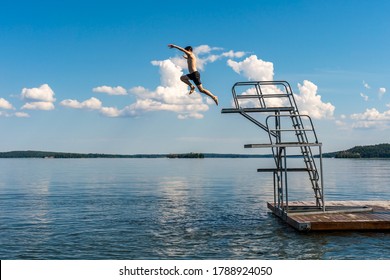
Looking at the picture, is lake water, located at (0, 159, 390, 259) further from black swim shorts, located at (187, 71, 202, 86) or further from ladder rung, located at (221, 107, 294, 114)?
black swim shorts, located at (187, 71, 202, 86)

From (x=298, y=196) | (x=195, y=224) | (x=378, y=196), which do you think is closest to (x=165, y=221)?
(x=195, y=224)

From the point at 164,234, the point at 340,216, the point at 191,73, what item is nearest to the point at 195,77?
the point at 191,73

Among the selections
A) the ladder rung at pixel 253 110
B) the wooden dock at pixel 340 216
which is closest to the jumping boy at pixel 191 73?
the ladder rung at pixel 253 110

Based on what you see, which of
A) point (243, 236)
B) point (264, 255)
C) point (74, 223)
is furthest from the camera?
point (74, 223)

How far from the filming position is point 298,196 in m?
37.2

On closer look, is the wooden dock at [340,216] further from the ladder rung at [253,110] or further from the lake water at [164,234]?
the ladder rung at [253,110]

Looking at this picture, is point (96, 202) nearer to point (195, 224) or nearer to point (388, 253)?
point (195, 224)

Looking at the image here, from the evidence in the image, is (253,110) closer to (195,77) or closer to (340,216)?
(340,216)

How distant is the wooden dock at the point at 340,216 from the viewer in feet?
62.7

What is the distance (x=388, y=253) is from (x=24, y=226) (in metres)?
15.4

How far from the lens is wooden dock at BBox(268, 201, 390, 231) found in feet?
62.7

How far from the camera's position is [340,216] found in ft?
67.8

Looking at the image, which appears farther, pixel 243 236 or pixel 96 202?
pixel 96 202

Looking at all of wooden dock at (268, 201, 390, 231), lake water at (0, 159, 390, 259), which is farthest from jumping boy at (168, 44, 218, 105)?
wooden dock at (268, 201, 390, 231)
